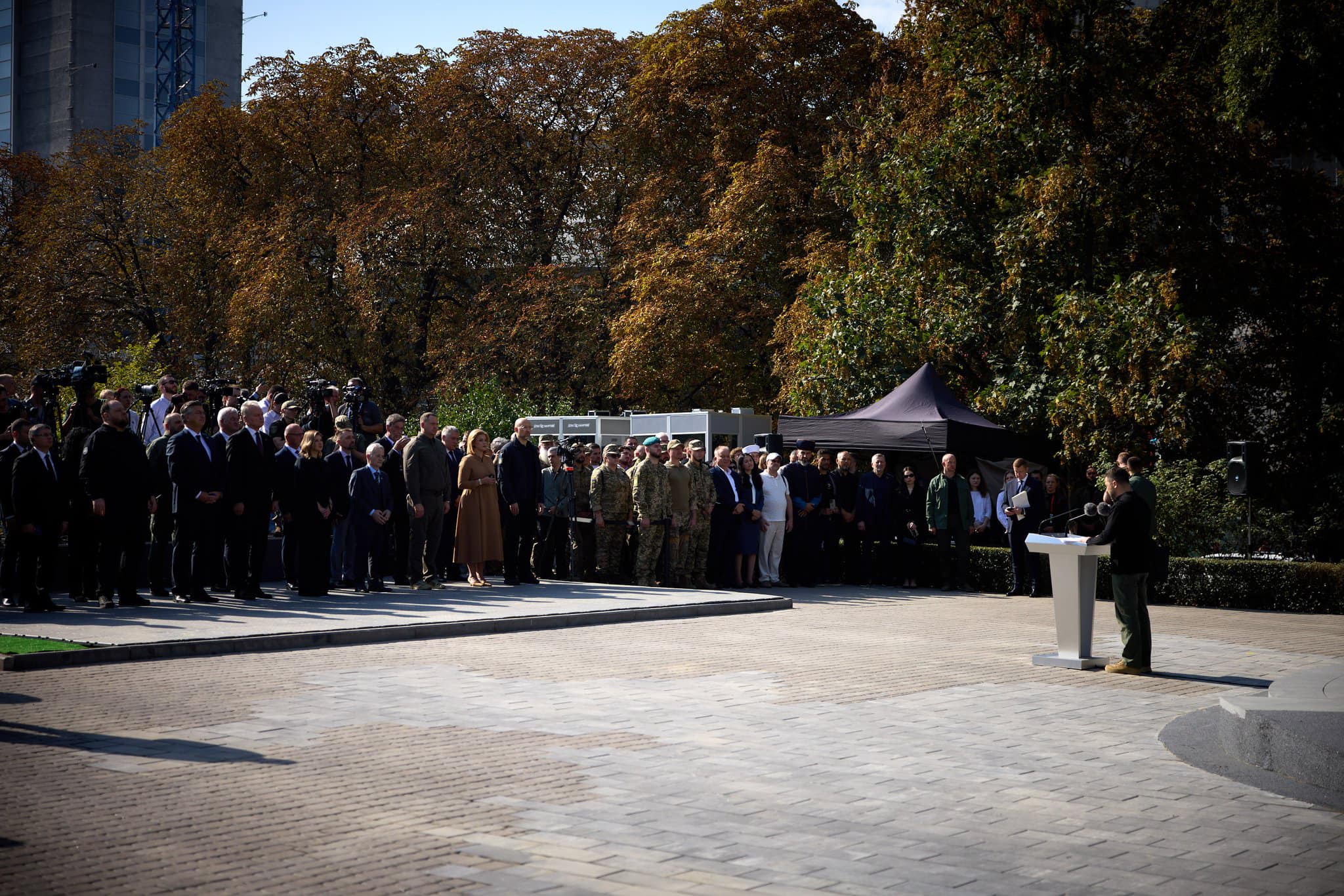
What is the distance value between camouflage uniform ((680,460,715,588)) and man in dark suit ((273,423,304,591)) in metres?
5.64

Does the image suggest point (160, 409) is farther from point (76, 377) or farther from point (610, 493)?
point (610, 493)

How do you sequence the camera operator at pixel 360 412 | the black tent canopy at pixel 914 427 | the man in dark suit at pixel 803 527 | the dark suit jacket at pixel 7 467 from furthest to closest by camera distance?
the black tent canopy at pixel 914 427, the man in dark suit at pixel 803 527, the camera operator at pixel 360 412, the dark suit jacket at pixel 7 467

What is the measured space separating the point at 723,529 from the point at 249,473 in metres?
7.49

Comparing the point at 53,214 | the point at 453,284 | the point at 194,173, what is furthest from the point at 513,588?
the point at 53,214

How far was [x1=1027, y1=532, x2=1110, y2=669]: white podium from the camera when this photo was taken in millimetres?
12281

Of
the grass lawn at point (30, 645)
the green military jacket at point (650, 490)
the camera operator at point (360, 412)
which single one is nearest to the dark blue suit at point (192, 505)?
the grass lawn at point (30, 645)

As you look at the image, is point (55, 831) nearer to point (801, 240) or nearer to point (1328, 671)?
point (1328, 671)

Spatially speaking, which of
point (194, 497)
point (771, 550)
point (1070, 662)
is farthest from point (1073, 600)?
point (771, 550)

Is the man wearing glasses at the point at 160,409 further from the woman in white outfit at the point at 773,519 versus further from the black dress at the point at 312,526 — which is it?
the woman in white outfit at the point at 773,519

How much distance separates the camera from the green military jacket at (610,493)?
64.0 feet

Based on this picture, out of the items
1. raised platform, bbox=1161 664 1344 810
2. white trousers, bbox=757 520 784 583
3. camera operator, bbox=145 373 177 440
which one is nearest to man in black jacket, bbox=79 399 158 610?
camera operator, bbox=145 373 177 440

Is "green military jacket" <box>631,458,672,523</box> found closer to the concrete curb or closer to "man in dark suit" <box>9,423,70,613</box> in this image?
the concrete curb

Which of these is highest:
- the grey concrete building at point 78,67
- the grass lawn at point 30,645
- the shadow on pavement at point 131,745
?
the grey concrete building at point 78,67

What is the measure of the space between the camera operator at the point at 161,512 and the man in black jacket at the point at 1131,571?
963 cm
